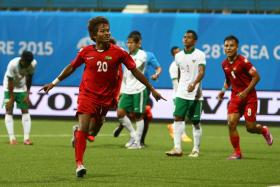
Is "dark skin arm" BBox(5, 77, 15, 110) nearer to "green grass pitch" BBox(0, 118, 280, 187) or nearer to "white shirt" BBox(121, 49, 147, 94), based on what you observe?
"green grass pitch" BBox(0, 118, 280, 187)

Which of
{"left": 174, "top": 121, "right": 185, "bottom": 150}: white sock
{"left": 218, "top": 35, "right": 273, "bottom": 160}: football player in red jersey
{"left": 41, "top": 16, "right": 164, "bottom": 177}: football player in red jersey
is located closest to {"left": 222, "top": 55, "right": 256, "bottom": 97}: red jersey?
{"left": 218, "top": 35, "right": 273, "bottom": 160}: football player in red jersey

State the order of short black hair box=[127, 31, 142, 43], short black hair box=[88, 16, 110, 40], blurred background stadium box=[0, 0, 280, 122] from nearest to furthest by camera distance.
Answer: short black hair box=[88, 16, 110, 40]
short black hair box=[127, 31, 142, 43]
blurred background stadium box=[0, 0, 280, 122]

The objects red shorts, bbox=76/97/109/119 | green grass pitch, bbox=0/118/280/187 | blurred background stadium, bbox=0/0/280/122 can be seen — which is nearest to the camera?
green grass pitch, bbox=0/118/280/187

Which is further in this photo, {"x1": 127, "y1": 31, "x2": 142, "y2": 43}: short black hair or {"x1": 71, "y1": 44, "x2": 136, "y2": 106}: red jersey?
{"x1": 127, "y1": 31, "x2": 142, "y2": 43}: short black hair

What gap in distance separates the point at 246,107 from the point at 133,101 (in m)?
3.87

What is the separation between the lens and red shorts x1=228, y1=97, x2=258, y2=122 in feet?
54.2

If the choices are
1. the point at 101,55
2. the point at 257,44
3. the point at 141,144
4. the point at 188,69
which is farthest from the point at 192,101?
the point at 257,44

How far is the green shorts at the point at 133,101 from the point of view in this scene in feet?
64.7

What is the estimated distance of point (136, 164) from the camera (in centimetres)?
1521

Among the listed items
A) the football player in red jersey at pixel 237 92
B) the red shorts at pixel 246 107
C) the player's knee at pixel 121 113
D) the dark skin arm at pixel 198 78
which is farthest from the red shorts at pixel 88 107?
the player's knee at pixel 121 113

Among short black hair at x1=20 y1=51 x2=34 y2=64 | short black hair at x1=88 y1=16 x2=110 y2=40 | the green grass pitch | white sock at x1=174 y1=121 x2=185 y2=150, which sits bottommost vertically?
the green grass pitch

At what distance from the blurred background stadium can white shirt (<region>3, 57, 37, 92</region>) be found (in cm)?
912

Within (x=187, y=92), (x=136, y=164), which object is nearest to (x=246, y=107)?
(x=187, y=92)

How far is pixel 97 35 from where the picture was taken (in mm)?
13016
